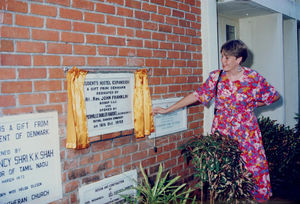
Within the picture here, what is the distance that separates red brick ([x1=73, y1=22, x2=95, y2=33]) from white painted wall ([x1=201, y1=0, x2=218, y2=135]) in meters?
1.81

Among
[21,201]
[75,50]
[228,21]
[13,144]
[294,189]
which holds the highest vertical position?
[228,21]

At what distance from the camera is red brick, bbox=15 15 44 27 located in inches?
86.7

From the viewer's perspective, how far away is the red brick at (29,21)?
7.22ft

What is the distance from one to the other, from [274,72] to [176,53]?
2.38 m

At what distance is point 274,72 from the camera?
5070mm

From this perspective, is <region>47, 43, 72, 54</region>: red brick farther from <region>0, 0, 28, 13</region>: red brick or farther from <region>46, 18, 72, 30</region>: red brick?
<region>0, 0, 28, 13</region>: red brick

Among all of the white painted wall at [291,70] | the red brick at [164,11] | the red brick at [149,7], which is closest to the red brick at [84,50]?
the red brick at [149,7]

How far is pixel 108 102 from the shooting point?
2.83 metres

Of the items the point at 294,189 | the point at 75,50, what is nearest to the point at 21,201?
the point at 75,50

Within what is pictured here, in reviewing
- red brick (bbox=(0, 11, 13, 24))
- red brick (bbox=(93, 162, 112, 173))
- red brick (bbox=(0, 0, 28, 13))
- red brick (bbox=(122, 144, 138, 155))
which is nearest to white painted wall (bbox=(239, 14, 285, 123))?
red brick (bbox=(122, 144, 138, 155))

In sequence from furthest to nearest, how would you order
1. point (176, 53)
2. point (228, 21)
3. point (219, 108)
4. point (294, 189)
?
point (228, 21), point (294, 189), point (176, 53), point (219, 108)

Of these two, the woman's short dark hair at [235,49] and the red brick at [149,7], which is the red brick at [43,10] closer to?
the red brick at [149,7]

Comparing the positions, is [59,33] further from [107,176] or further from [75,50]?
A: [107,176]

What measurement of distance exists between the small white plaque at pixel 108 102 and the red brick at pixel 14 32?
63 centimetres
